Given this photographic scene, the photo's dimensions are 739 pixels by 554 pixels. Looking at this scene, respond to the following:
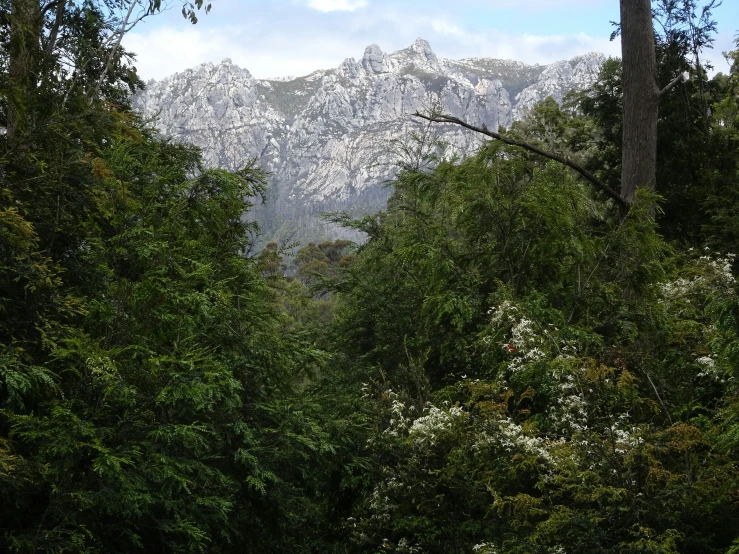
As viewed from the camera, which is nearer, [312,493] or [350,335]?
[312,493]

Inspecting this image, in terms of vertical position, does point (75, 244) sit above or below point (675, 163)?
below

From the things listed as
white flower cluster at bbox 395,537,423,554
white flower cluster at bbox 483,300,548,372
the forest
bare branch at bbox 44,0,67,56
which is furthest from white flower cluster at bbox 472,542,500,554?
bare branch at bbox 44,0,67,56

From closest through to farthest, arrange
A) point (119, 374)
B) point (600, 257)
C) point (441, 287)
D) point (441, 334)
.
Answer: point (119, 374)
point (600, 257)
point (441, 287)
point (441, 334)

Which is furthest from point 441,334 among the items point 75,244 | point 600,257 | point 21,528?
point 21,528

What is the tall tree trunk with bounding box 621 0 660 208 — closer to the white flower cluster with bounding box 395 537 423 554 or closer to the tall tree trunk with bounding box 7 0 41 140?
the white flower cluster with bounding box 395 537 423 554

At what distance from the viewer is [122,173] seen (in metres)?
6.67

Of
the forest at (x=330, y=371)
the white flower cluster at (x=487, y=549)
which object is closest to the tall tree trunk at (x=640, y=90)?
the forest at (x=330, y=371)

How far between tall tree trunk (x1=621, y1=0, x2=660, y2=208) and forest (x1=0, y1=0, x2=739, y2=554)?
0.11 ft

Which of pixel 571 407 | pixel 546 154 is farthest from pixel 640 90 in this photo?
pixel 571 407

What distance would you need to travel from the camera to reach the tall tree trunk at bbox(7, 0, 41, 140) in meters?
5.08

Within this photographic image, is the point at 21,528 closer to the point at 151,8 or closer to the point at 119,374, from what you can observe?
the point at 119,374

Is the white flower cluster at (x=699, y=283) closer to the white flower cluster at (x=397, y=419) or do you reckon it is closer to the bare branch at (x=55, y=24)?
the white flower cluster at (x=397, y=419)

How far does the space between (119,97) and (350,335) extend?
5997 millimetres

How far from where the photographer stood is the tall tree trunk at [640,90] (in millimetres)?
7766
